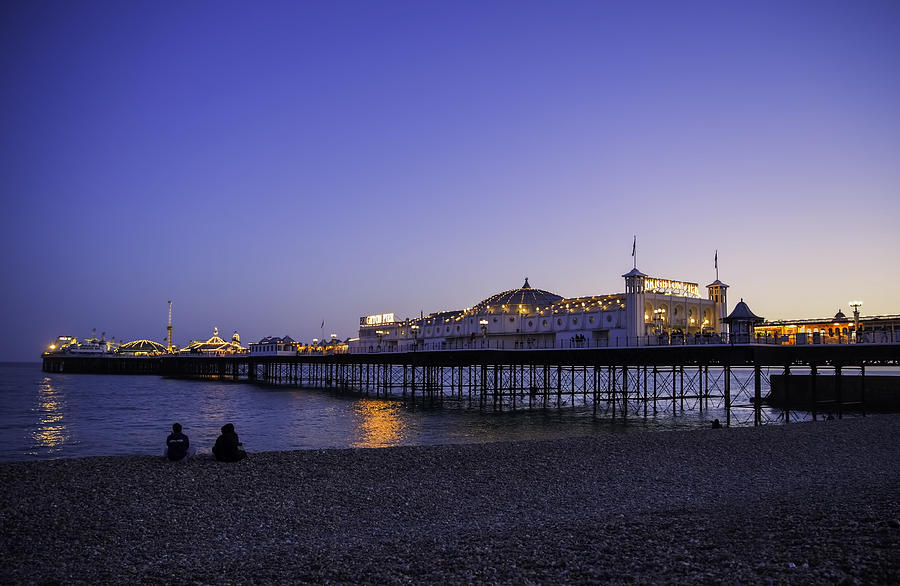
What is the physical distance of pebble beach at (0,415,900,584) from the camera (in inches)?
365

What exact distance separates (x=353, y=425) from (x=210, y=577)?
30657mm

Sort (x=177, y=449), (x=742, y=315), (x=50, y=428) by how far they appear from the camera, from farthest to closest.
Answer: (x=742, y=315) < (x=50, y=428) < (x=177, y=449)

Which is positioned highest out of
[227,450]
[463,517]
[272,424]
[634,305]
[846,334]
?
[634,305]

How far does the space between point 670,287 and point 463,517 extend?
41.6 meters

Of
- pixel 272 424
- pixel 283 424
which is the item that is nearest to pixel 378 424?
pixel 283 424

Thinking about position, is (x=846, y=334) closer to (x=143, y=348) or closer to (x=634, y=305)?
(x=634, y=305)

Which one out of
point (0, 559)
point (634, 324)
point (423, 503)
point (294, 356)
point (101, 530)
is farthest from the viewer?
point (294, 356)

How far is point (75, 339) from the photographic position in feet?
618

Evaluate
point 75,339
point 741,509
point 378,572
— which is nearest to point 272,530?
point 378,572

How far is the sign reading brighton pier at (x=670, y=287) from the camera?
49969mm

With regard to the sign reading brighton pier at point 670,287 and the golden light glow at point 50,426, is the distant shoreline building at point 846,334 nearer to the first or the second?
the sign reading brighton pier at point 670,287

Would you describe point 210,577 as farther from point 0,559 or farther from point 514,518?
point 514,518

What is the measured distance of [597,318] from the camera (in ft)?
176

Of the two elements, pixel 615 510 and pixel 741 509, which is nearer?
pixel 741 509
